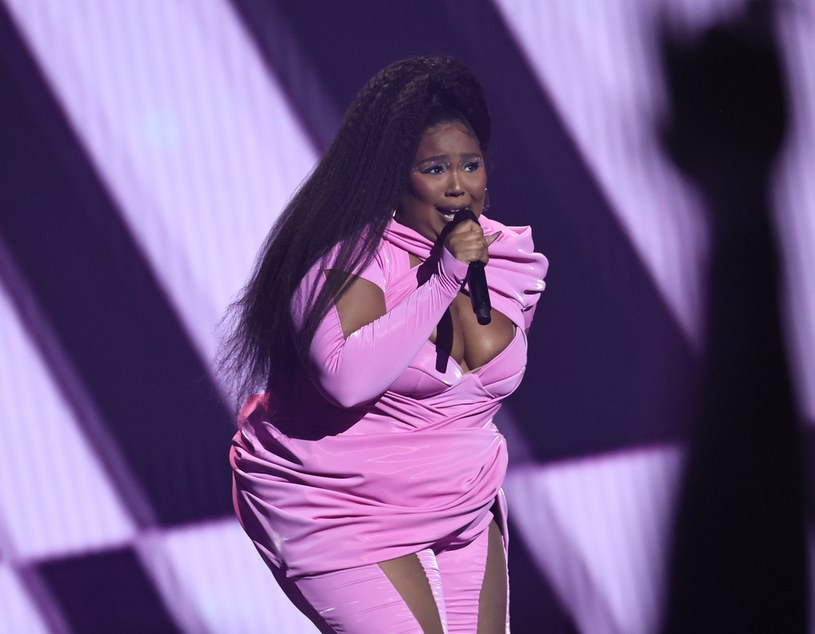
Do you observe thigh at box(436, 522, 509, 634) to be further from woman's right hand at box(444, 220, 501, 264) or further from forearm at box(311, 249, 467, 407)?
woman's right hand at box(444, 220, 501, 264)

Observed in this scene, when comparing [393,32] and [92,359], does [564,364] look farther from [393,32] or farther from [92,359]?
[92,359]

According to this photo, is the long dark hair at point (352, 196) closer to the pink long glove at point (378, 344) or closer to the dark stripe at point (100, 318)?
the pink long glove at point (378, 344)

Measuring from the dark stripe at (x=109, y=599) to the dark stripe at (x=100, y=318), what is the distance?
0.50ft

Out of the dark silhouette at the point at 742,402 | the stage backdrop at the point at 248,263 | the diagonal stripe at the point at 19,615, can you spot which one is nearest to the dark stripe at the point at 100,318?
the stage backdrop at the point at 248,263

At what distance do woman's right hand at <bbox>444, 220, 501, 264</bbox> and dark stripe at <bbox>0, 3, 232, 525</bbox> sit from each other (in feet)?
3.62

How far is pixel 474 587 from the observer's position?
1634mm

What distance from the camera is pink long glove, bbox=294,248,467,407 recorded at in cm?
141

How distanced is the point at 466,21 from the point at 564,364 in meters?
0.89

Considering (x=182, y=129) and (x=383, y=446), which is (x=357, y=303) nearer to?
(x=383, y=446)

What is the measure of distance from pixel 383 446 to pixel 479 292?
30cm

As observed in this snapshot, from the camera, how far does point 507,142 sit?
2.52m

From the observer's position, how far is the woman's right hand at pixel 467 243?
146cm

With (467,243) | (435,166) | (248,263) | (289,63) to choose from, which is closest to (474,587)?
(467,243)

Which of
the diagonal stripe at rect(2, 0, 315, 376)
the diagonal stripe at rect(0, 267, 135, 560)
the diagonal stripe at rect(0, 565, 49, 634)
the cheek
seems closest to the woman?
the cheek
